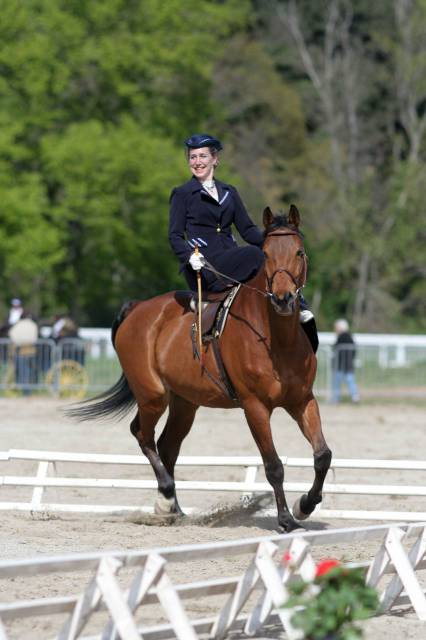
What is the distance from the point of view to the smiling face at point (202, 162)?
10289mm

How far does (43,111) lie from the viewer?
117 ft

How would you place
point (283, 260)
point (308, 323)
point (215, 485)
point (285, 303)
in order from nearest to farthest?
point (285, 303) < point (283, 260) < point (308, 323) < point (215, 485)

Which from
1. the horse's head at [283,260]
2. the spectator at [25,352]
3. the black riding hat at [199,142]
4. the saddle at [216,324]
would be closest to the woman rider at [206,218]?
the black riding hat at [199,142]

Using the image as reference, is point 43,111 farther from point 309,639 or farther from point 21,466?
point 309,639

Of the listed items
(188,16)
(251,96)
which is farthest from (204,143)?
(251,96)

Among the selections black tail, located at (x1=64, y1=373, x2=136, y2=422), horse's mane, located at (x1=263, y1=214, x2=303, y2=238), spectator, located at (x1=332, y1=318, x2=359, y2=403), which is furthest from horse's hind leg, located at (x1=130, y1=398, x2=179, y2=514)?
spectator, located at (x1=332, y1=318, x2=359, y2=403)

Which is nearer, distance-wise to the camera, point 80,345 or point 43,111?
point 80,345

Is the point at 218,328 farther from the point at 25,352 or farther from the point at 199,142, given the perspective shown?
the point at 25,352

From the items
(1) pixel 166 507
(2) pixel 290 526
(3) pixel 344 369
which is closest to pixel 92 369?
(3) pixel 344 369

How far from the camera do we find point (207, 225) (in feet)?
34.0

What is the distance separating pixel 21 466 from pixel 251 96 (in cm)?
3865

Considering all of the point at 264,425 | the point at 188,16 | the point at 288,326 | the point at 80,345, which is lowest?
the point at 80,345

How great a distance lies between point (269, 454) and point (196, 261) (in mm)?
1613

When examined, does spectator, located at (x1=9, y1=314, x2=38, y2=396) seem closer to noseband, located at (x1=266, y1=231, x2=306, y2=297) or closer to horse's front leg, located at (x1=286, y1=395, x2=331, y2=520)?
horse's front leg, located at (x1=286, y1=395, x2=331, y2=520)
